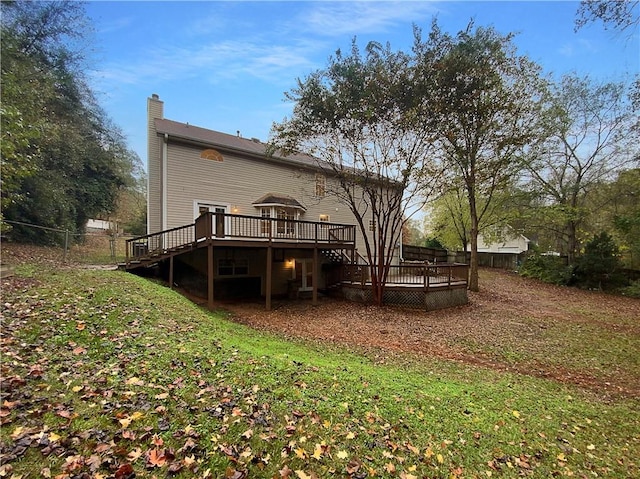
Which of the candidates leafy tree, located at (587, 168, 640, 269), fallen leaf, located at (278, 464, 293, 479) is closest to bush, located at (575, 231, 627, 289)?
leafy tree, located at (587, 168, 640, 269)

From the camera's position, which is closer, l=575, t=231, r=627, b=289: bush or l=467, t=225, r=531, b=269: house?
l=575, t=231, r=627, b=289: bush

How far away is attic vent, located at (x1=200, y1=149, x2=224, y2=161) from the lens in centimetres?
1338

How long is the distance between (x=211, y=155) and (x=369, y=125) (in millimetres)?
6991

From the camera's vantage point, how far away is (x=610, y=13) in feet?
17.4

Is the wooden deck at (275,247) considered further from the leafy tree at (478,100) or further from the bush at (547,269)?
the bush at (547,269)

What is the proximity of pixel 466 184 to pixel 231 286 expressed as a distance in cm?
1195

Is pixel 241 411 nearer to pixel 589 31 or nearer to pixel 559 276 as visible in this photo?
pixel 589 31

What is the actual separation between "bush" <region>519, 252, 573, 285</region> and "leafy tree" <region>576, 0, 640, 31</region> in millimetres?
16947

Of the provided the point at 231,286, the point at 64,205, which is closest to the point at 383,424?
the point at 231,286

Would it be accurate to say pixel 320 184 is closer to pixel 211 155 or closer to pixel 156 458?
pixel 211 155

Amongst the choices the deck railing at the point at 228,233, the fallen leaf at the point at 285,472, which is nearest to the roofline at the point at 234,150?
the deck railing at the point at 228,233

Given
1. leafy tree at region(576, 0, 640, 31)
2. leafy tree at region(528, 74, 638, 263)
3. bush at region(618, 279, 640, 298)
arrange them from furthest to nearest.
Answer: leafy tree at region(528, 74, 638, 263)
bush at region(618, 279, 640, 298)
leafy tree at region(576, 0, 640, 31)

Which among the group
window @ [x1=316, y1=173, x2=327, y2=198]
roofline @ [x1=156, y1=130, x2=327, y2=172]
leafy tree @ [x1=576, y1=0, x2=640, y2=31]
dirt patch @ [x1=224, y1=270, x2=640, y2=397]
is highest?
roofline @ [x1=156, y1=130, x2=327, y2=172]

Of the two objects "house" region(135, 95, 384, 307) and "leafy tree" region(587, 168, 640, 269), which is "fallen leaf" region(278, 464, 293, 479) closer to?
"house" region(135, 95, 384, 307)
